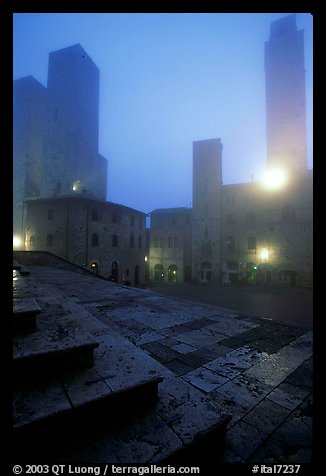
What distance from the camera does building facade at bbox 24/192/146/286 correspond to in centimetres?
2352

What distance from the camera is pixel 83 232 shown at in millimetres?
Result: 23812

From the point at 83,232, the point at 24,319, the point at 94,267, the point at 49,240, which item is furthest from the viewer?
the point at 94,267

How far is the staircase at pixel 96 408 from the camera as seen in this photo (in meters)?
1.29

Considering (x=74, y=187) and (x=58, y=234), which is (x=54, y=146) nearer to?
(x=74, y=187)

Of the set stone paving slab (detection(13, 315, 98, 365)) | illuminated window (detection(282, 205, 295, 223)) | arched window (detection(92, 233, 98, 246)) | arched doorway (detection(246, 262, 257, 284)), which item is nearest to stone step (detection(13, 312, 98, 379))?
stone paving slab (detection(13, 315, 98, 365))

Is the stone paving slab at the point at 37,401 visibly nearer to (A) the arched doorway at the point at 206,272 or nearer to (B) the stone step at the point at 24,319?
(B) the stone step at the point at 24,319

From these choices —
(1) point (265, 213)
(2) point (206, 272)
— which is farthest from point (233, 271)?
(1) point (265, 213)

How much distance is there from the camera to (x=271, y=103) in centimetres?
3738

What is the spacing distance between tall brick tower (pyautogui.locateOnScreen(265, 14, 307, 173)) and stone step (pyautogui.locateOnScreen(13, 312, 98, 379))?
3717cm

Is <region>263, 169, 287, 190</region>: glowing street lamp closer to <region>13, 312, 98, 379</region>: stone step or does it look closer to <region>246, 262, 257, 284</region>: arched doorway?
<region>246, 262, 257, 284</region>: arched doorway

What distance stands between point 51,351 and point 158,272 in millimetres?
33769

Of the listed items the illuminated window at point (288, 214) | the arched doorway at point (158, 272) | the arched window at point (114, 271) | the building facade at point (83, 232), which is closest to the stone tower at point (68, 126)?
the building facade at point (83, 232)

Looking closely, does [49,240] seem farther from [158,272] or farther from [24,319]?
[24,319]

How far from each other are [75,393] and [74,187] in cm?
3511
